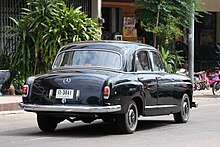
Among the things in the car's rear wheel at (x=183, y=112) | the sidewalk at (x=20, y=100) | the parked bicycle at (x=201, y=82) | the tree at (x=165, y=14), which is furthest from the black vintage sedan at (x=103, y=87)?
the parked bicycle at (x=201, y=82)

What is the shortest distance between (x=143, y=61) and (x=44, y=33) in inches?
348

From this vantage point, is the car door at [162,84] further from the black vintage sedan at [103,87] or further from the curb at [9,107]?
the curb at [9,107]

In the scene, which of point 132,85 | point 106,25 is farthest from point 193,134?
point 106,25

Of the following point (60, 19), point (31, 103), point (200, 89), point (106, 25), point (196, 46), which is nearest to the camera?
point (31, 103)

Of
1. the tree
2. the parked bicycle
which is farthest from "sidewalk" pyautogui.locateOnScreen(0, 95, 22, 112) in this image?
the parked bicycle

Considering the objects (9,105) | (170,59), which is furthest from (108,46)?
(170,59)

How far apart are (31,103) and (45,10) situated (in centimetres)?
1012

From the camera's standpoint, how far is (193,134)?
40.1ft

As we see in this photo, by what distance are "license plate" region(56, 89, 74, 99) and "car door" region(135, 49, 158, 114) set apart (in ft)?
5.35

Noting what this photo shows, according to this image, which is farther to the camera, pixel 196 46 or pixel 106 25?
pixel 196 46

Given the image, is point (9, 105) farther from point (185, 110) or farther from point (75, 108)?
point (75, 108)

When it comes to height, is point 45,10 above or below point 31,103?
above

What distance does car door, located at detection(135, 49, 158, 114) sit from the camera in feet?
40.5

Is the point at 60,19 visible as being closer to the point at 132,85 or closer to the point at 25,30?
the point at 25,30
